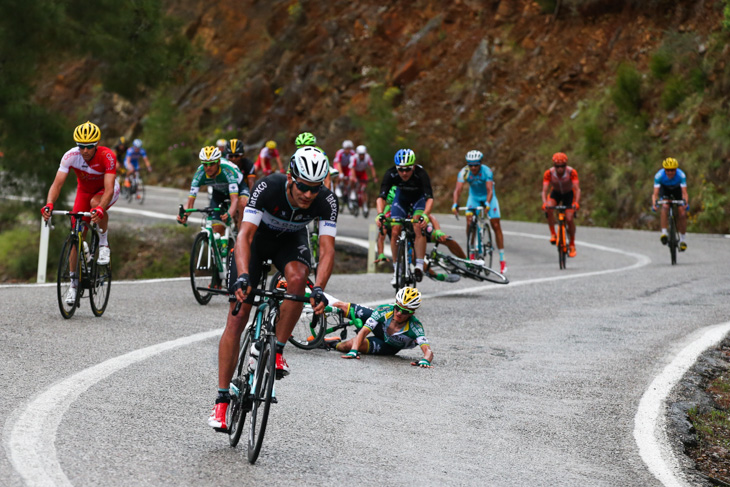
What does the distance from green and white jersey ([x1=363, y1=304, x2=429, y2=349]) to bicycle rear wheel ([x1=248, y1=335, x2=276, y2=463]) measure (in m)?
3.68

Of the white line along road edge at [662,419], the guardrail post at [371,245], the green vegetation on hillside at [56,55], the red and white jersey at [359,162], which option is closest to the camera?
the white line along road edge at [662,419]

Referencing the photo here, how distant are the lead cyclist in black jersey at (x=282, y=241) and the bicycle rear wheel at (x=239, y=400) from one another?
2.8 inches

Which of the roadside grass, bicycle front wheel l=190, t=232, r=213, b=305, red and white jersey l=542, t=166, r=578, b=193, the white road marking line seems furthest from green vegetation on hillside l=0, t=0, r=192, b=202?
the roadside grass

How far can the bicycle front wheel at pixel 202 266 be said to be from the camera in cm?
1215

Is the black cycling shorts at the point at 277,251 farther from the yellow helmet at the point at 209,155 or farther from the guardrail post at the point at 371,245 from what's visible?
the guardrail post at the point at 371,245

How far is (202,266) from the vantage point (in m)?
12.2

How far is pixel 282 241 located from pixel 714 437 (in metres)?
3.55

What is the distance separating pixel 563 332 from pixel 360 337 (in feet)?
10.2

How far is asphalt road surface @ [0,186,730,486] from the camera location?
18.7 ft

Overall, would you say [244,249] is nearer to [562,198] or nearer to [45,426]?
[45,426]

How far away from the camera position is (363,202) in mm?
30969

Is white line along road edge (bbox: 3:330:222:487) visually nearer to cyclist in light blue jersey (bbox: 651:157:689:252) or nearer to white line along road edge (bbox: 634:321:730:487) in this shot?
white line along road edge (bbox: 634:321:730:487)

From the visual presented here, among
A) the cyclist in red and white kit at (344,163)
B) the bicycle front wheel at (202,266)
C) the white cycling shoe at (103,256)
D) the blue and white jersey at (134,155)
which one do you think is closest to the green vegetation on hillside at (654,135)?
the cyclist in red and white kit at (344,163)

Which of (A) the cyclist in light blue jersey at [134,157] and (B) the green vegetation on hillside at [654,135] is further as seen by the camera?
(A) the cyclist in light blue jersey at [134,157]
